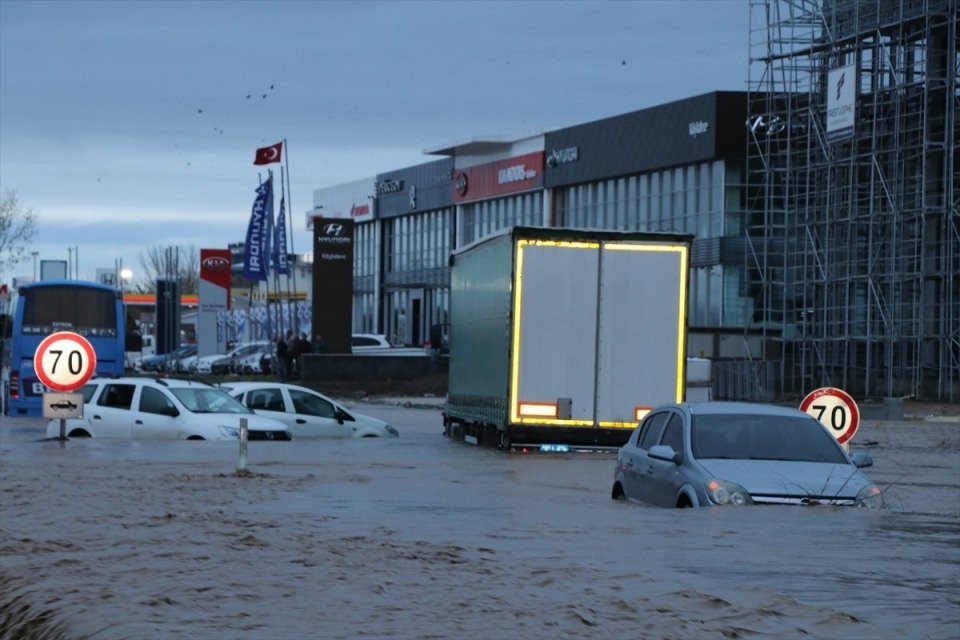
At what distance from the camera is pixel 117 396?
2931 centimetres

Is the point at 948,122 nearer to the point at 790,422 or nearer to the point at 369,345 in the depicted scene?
the point at 369,345

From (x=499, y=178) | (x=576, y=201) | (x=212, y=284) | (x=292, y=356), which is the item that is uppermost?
(x=499, y=178)

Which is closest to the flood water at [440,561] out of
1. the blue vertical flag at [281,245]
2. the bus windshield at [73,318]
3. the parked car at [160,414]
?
the parked car at [160,414]

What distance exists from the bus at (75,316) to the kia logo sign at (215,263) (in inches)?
642

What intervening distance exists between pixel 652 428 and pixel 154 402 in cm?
1398

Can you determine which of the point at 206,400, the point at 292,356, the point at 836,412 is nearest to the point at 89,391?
the point at 206,400

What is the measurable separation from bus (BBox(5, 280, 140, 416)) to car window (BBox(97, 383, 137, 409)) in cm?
1168

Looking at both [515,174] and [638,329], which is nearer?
[638,329]

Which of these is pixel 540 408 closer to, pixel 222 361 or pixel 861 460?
pixel 861 460

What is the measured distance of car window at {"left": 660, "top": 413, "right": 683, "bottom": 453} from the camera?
15974 millimetres

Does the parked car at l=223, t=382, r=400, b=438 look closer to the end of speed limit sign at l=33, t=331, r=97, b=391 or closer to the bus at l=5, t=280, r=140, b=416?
the end of speed limit sign at l=33, t=331, r=97, b=391

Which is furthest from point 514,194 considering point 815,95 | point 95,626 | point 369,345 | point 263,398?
point 95,626

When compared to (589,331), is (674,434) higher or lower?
lower

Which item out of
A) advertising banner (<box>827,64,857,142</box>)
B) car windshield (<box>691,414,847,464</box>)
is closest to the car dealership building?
advertising banner (<box>827,64,857,142</box>)
